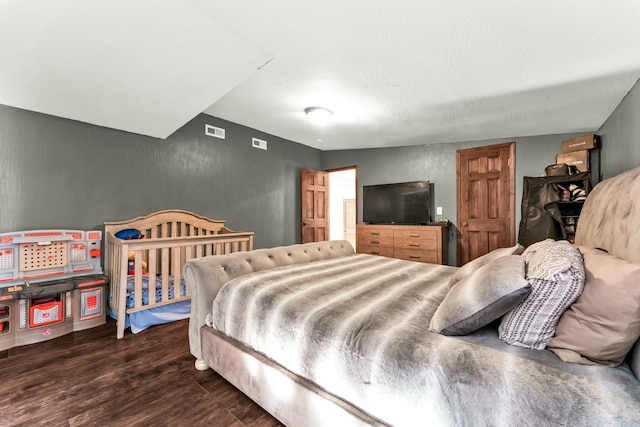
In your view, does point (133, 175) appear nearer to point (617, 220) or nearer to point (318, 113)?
point (318, 113)

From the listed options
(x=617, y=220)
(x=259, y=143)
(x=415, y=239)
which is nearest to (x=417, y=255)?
(x=415, y=239)

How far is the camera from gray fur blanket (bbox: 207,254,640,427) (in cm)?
75

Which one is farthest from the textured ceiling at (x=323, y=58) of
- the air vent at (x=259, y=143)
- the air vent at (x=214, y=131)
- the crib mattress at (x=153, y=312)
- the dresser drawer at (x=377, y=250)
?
the dresser drawer at (x=377, y=250)

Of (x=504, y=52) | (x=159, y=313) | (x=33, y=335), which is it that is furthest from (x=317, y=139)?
(x=33, y=335)

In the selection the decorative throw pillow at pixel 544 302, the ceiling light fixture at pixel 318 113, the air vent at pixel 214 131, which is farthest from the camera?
the air vent at pixel 214 131

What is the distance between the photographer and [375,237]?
182 inches

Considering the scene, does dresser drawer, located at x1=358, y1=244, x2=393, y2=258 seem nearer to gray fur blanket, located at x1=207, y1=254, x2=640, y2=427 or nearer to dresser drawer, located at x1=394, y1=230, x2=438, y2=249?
dresser drawer, located at x1=394, y1=230, x2=438, y2=249

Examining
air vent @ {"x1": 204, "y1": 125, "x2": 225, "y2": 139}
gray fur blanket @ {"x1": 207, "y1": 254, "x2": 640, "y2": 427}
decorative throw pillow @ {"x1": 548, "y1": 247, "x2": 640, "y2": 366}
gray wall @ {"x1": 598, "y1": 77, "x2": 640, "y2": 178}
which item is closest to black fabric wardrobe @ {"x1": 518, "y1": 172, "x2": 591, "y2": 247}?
gray wall @ {"x1": 598, "y1": 77, "x2": 640, "y2": 178}

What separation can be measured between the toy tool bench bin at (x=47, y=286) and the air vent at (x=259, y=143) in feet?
8.13

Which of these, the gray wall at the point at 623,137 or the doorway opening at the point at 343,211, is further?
the doorway opening at the point at 343,211

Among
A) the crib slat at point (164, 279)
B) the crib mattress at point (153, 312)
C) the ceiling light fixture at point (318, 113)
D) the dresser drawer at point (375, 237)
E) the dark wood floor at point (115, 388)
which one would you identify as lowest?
the dark wood floor at point (115, 388)

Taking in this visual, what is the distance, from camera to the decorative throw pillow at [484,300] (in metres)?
0.94

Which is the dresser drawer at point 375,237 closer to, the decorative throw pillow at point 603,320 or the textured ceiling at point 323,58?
the textured ceiling at point 323,58

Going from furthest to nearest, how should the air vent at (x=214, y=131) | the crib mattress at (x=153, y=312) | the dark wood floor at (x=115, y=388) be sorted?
1. the air vent at (x=214, y=131)
2. the crib mattress at (x=153, y=312)
3. the dark wood floor at (x=115, y=388)
